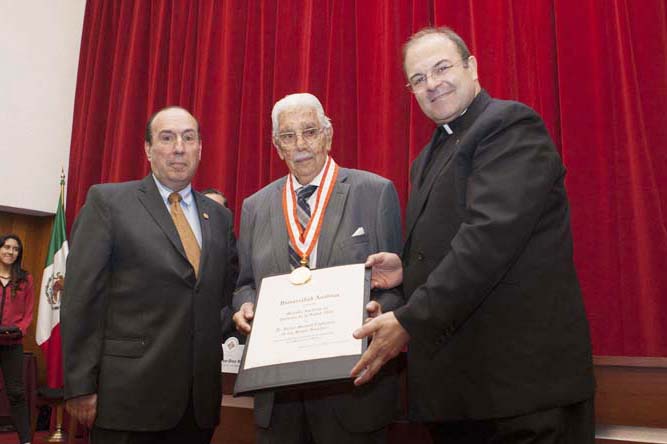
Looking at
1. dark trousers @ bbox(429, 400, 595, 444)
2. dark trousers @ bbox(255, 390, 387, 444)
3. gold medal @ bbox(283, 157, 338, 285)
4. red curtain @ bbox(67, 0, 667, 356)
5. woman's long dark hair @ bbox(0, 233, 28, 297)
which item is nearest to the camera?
dark trousers @ bbox(429, 400, 595, 444)

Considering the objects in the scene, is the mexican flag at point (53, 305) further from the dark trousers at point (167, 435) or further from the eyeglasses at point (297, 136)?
the eyeglasses at point (297, 136)

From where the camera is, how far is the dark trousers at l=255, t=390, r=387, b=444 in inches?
70.2

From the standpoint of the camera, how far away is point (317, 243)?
1.99 metres

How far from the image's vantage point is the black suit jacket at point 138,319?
2012mm

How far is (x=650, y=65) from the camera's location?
3213 mm

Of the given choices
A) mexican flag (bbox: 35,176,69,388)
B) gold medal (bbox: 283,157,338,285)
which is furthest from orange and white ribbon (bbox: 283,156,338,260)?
mexican flag (bbox: 35,176,69,388)

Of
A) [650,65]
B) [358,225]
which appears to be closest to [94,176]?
[358,225]

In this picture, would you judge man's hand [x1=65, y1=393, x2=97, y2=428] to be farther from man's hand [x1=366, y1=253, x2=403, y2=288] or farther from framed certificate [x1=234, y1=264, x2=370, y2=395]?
man's hand [x1=366, y1=253, x2=403, y2=288]

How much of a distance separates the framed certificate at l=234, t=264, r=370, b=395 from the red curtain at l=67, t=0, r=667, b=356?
1.99 m

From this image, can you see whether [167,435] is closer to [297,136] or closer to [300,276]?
[300,276]

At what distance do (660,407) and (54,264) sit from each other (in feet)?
17.0

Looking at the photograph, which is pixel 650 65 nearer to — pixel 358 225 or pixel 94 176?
pixel 358 225

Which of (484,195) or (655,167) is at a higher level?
(655,167)

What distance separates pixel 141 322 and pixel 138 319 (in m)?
0.02
